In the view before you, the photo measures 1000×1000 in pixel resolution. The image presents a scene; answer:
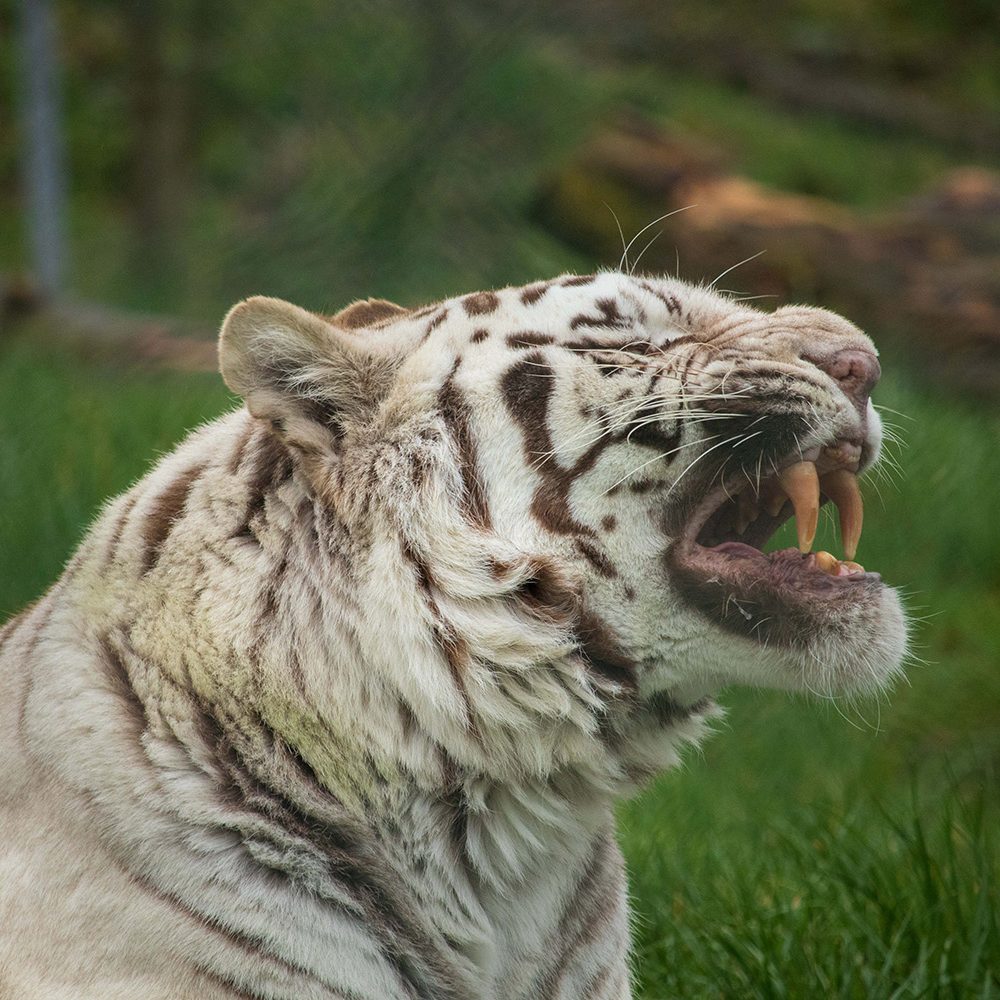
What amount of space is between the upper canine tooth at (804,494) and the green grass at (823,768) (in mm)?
361

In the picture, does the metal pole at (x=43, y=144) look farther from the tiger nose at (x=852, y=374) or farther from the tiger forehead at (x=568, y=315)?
the tiger nose at (x=852, y=374)

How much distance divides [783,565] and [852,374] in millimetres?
323

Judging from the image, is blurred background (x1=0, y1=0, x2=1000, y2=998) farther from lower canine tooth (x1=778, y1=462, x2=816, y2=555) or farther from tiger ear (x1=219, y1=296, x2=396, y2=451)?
tiger ear (x1=219, y1=296, x2=396, y2=451)

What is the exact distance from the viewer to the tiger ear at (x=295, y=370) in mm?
2145

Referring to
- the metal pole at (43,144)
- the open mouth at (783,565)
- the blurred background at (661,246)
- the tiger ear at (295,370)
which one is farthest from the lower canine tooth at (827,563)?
the metal pole at (43,144)

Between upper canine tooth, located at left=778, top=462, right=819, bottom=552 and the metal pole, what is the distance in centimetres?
620

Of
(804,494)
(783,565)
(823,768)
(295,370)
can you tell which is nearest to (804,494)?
(804,494)

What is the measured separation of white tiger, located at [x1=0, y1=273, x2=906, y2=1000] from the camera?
2.09 meters

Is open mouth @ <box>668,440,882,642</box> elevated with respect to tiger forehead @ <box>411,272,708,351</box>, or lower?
lower

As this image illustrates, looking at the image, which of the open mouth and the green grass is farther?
the green grass

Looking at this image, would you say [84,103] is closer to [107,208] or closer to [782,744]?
[107,208]

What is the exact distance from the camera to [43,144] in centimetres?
745

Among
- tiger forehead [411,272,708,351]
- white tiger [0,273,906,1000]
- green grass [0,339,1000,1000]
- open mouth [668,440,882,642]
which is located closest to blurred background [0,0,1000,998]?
green grass [0,339,1000,1000]

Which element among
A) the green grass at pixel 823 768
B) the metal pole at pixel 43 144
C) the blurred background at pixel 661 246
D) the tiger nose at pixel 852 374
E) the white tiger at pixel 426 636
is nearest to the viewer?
the white tiger at pixel 426 636
